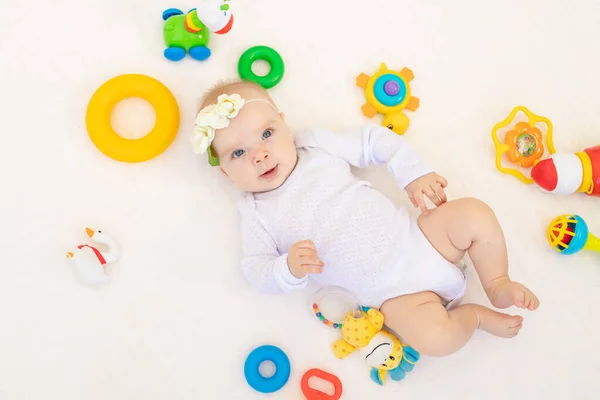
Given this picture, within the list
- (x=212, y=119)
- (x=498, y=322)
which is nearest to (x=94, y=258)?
(x=212, y=119)

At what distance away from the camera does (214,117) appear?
122 centimetres

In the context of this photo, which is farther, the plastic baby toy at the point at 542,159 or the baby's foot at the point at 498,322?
the plastic baby toy at the point at 542,159

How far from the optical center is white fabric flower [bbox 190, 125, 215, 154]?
4.09ft

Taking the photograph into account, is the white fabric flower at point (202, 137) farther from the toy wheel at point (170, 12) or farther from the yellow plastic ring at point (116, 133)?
the toy wheel at point (170, 12)

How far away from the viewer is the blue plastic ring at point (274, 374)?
1287 mm

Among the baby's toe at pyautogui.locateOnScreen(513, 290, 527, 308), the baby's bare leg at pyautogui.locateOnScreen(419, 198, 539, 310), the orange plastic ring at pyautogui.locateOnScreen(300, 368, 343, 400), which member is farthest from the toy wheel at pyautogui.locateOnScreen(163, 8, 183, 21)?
the baby's toe at pyautogui.locateOnScreen(513, 290, 527, 308)

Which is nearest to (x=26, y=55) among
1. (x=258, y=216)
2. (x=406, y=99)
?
(x=258, y=216)

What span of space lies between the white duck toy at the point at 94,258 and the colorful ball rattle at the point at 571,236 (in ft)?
3.47

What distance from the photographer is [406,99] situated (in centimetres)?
148

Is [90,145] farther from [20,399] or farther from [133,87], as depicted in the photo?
[20,399]

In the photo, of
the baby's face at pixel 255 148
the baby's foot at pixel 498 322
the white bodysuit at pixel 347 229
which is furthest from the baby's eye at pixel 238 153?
the baby's foot at pixel 498 322

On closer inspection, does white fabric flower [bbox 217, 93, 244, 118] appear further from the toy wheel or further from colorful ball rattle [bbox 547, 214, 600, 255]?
colorful ball rattle [bbox 547, 214, 600, 255]

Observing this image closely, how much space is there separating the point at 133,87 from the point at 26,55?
356mm

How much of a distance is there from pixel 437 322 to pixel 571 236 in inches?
15.9
